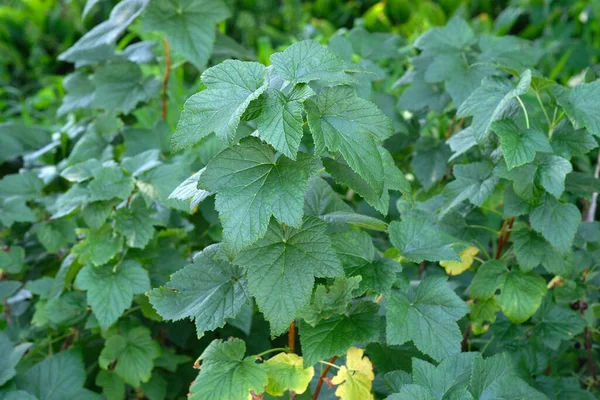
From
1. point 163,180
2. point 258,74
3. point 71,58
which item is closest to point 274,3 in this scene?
point 71,58

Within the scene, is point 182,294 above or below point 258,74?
below

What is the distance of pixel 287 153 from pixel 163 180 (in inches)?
29.5

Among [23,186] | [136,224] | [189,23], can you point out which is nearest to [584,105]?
[136,224]

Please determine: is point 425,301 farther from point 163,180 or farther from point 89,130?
point 89,130

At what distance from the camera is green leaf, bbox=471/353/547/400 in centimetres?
114

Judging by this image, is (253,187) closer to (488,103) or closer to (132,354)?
(488,103)

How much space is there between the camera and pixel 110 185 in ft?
5.62

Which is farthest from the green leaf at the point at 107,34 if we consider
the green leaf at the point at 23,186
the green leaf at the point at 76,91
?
the green leaf at the point at 23,186

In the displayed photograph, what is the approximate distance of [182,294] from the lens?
1325 mm

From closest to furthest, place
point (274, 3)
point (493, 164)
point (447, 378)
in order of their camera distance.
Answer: point (447, 378)
point (493, 164)
point (274, 3)

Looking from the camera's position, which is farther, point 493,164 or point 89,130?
point 89,130

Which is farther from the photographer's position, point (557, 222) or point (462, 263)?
point (462, 263)

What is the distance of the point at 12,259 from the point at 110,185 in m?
0.50

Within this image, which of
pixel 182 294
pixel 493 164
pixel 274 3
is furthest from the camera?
pixel 274 3
